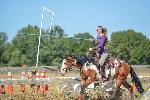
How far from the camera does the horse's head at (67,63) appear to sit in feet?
47.5

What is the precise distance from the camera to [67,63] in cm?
1452

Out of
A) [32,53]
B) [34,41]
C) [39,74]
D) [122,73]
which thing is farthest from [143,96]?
[34,41]

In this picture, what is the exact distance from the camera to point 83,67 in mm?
14461

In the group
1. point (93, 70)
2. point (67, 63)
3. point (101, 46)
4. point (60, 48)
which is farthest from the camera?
point (60, 48)

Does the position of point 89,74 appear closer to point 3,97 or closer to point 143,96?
point 3,97

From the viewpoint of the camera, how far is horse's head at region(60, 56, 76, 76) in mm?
14469

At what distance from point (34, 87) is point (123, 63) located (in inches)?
133

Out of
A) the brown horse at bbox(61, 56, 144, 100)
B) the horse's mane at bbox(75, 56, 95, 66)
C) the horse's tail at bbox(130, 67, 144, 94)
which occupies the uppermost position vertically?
the horse's mane at bbox(75, 56, 95, 66)

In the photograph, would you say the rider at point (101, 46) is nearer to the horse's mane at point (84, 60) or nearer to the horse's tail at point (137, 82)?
the horse's mane at point (84, 60)

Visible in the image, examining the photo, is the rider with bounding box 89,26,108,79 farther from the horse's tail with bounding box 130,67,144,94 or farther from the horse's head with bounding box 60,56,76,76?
the horse's tail with bounding box 130,67,144,94

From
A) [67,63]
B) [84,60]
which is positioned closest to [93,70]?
[84,60]

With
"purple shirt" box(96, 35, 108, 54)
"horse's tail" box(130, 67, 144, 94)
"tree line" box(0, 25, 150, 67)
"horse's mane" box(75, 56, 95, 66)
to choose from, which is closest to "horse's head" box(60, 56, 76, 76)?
"horse's mane" box(75, 56, 95, 66)

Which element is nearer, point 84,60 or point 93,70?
point 93,70

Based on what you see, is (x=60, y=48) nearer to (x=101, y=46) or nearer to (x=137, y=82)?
(x=137, y=82)
